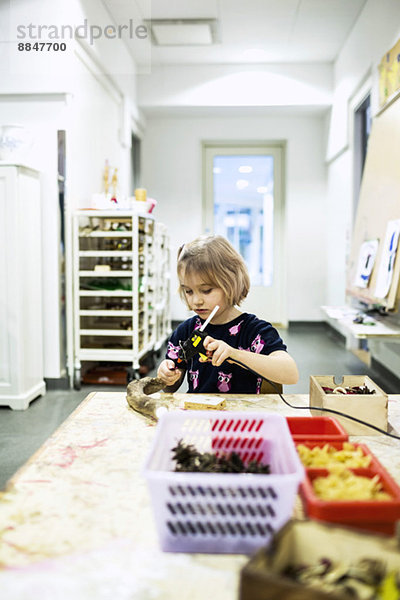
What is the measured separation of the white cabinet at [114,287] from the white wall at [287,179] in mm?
2583

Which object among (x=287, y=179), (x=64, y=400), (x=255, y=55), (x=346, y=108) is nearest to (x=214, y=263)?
(x=64, y=400)

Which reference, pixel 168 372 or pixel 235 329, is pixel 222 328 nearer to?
pixel 235 329

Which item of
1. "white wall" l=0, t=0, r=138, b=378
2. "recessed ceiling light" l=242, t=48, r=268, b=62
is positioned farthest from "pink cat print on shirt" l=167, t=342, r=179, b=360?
"recessed ceiling light" l=242, t=48, r=268, b=62

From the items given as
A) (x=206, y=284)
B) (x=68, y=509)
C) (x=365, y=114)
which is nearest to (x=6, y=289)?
(x=206, y=284)

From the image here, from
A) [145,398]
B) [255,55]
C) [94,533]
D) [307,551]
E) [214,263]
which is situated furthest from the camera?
[255,55]

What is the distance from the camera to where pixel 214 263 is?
150 centimetres

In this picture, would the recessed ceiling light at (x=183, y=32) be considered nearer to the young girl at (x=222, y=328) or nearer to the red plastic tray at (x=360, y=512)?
the young girl at (x=222, y=328)

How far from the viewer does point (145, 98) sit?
243 inches

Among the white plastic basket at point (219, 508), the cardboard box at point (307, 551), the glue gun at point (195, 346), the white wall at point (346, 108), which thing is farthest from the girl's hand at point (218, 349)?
the white wall at point (346, 108)

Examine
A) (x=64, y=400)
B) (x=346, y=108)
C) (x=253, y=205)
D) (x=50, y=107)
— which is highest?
(x=346, y=108)

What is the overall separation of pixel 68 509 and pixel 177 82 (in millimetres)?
6146

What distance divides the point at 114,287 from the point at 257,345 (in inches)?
93.2

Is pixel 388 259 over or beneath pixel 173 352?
over

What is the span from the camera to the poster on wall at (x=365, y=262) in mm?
3625
